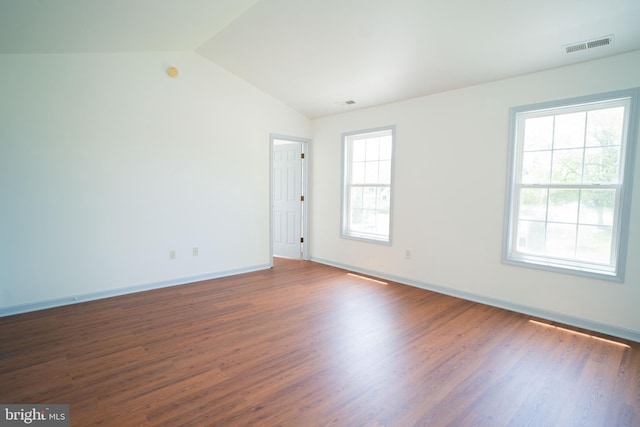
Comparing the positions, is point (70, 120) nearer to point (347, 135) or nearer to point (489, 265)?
point (347, 135)

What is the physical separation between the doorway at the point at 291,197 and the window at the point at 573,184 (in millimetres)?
3337

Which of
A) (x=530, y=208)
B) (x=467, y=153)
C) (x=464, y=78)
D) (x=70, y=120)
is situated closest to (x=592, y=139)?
(x=530, y=208)

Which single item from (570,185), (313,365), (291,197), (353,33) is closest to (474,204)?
(570,185)

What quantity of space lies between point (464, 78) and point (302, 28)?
6.24 ft

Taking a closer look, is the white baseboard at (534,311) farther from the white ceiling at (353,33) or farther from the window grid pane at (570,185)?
the white ceiling at (353,33)

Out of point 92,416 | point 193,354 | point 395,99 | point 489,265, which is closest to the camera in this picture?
point 92,416

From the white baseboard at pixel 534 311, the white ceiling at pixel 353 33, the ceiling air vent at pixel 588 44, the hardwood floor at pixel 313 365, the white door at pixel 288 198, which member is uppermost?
the white ceiling at pixel 353 33

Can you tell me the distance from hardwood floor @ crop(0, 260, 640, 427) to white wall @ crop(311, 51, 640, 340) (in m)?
0.28

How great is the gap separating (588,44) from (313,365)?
11.7 feet

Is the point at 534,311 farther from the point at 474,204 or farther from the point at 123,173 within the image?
the point at 123,173

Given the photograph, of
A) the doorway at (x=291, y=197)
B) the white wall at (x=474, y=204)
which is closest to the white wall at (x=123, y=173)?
the doorway at (x=291, y=197)

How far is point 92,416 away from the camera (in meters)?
1.82

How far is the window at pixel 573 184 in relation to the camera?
2.89 m

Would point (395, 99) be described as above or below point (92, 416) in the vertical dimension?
above
